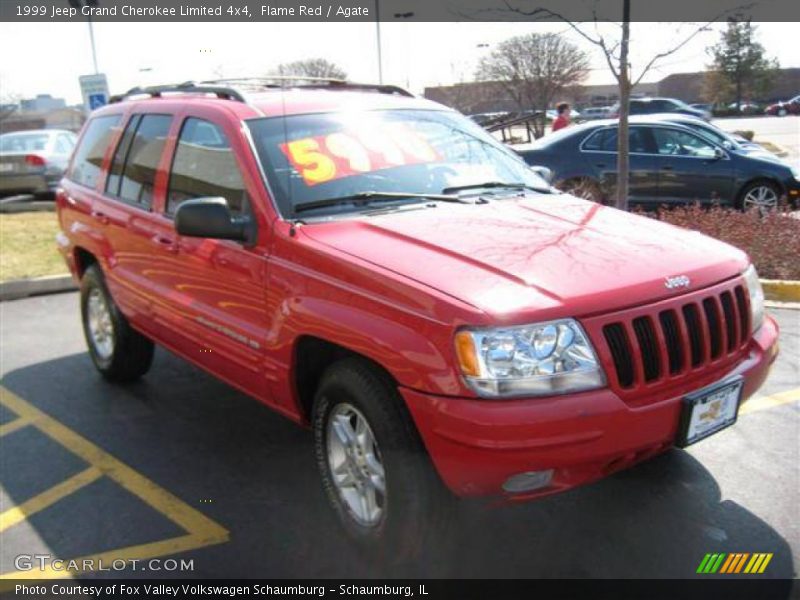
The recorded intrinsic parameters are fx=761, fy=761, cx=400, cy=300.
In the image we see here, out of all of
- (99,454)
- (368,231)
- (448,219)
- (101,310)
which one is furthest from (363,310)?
(101,310)

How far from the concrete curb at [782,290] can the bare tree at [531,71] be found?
1234cm

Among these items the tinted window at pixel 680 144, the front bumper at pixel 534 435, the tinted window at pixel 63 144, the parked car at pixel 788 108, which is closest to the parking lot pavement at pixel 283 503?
the front bumper at pixel 534 435

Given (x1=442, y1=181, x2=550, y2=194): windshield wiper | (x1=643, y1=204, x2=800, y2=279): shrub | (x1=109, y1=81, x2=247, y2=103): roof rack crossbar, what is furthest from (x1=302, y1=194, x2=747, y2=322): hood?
→ (x1=643, y1=204, x2=800, y2=279): shrub

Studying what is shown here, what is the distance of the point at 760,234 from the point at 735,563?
5.11 metres

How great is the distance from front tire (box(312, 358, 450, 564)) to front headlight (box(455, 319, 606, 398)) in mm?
376

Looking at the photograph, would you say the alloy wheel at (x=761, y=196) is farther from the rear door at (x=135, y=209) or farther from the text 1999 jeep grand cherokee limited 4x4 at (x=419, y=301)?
the rear door at (x=135, y=209)

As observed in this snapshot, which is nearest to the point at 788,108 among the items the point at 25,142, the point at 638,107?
the point at 638,107

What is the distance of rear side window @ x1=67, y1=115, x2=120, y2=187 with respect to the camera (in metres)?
5.26

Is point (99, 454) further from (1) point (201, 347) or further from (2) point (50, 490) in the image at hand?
(1) point (201, 347)

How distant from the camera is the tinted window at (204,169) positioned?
3.70 metres

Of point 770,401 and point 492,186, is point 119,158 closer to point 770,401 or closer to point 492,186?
point 492,186

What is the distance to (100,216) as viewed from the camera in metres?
5.05

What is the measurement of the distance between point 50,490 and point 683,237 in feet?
10.8

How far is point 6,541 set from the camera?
3.41 m
